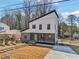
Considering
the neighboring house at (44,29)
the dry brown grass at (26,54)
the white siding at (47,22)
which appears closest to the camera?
the dry brown grass at (26,54)

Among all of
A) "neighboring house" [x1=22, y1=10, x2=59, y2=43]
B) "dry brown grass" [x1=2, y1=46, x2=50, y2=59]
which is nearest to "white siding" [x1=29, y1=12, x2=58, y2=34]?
"neighboring house" [x1=22, y1=10, x2=59, y2=43]

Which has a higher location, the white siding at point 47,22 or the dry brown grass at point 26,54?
the white siding at point 47,22

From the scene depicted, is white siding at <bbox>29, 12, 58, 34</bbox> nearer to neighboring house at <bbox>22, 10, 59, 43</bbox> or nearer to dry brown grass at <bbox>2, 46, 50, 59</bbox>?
neighboring house at <bbox>22, 10, 59, 43</bbox>

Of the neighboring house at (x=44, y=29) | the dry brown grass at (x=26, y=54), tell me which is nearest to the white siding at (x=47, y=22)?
the neighboring house at (x=44, y=29)

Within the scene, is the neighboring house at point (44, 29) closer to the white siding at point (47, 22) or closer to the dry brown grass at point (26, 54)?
the white siding at point (47, 22)

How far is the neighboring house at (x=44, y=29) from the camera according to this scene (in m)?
36.4

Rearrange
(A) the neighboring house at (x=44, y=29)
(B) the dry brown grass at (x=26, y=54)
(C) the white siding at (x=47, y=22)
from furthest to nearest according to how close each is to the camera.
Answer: (A) the neighboring house at (x=44, y=29) → (C) the white siding at (x=47, y=22) → (B) the dry brown grass at (x=26, y=54)

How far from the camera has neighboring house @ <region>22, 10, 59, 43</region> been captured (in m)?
36.4

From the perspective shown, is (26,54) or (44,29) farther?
(44,29)

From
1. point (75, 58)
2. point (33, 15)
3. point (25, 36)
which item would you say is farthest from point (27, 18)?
point (75, 58)

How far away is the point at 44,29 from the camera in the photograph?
3734cm

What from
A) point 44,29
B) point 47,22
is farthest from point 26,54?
point 44,29

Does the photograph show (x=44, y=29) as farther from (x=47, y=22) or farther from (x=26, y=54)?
(x=26, y=54)

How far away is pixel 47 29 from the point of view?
121ft
